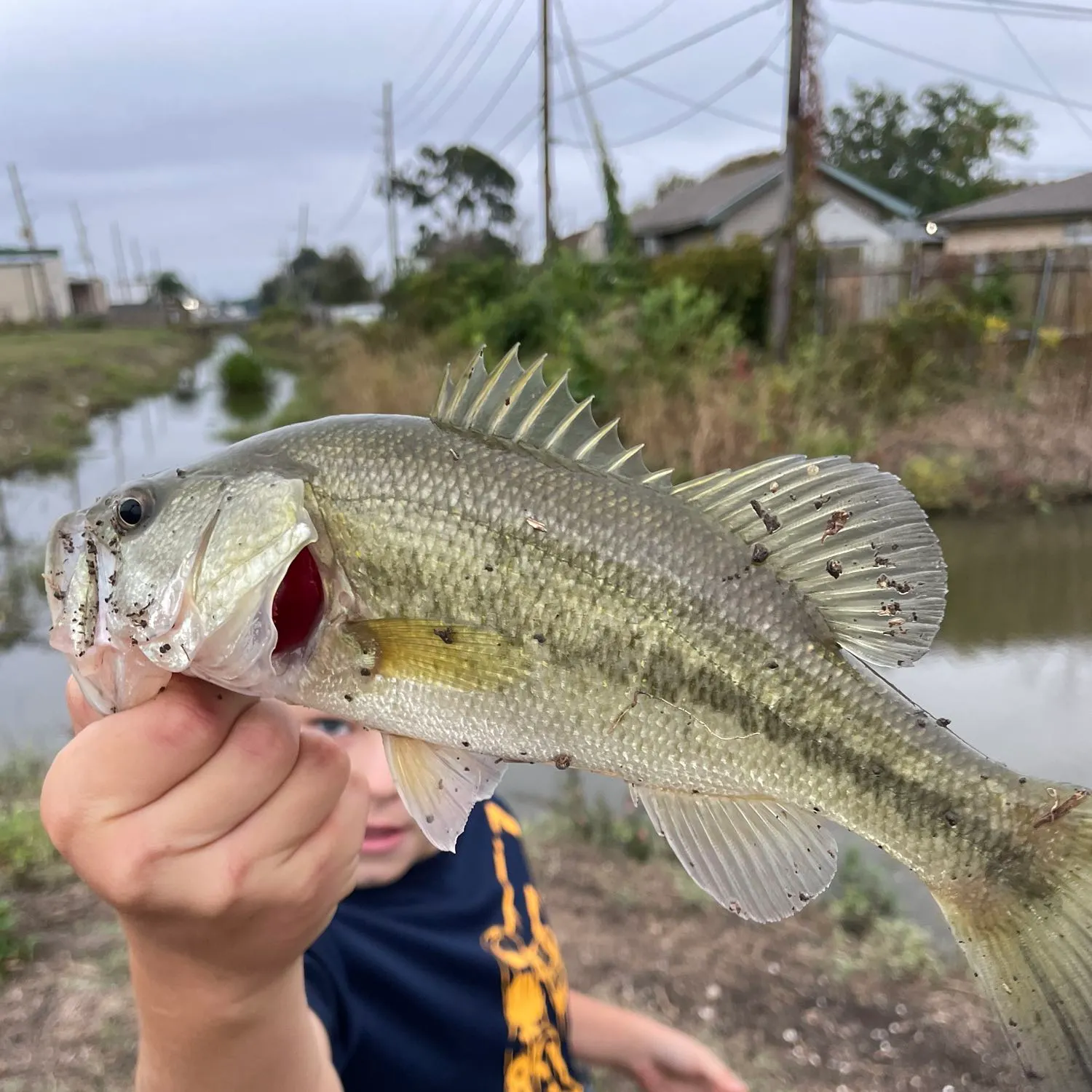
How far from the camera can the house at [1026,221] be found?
22.6 meters

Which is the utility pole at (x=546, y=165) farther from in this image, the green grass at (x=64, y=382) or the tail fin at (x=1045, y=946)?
the tail fin at (x=1045, y=946)

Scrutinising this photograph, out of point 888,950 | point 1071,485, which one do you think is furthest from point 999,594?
point 888,950

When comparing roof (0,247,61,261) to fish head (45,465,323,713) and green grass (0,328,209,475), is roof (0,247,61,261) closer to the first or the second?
green grass (0,328,209,475)

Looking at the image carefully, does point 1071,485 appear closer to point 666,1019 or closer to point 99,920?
point 666,1019

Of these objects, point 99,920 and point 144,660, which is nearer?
point 144,660

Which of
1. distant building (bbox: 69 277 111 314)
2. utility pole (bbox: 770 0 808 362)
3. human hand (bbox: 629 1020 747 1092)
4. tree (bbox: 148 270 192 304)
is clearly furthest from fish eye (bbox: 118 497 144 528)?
tree (bbox: 148 270 192 304)

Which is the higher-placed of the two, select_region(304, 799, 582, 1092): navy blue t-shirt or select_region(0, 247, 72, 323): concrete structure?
select_region(0, 247, 72, 323): concrete structure

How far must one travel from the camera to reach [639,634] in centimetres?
121

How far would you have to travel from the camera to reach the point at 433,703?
1.21 meters

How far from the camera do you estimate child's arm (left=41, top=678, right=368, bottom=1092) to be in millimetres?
960

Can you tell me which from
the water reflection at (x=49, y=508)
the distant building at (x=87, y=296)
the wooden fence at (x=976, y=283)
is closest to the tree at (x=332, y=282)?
the distant building at (x=87, y=296)

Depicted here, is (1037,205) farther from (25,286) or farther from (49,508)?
(25,286)

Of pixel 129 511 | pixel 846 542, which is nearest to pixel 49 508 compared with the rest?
pixel 129 511

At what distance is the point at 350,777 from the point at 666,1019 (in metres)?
2.28
